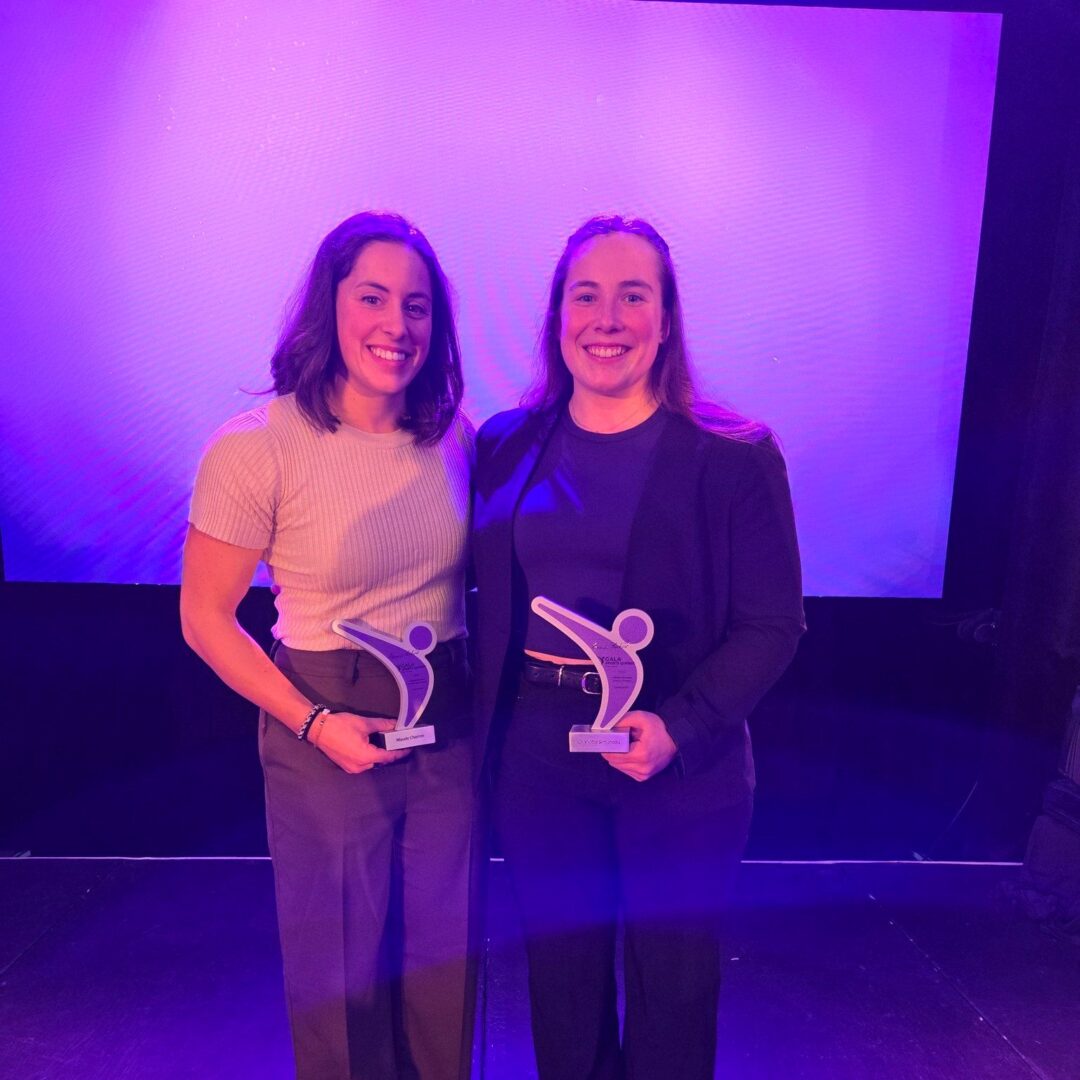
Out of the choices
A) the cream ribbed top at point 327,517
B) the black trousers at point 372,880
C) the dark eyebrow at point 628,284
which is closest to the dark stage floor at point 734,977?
the black trousers at point 372,880

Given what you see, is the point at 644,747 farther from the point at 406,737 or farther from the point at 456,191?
the point at 456,191

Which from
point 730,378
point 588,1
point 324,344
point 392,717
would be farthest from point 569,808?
point 588,1

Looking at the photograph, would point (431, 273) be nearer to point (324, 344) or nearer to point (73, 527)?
point (324, 344)

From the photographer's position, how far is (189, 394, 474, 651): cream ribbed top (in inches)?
53.2

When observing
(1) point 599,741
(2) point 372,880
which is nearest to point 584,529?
(1) point 599,741

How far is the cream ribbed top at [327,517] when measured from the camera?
1353mm

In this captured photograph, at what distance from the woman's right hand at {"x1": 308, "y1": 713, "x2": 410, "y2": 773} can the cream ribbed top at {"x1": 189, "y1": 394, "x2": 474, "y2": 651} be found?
A: 126 mm

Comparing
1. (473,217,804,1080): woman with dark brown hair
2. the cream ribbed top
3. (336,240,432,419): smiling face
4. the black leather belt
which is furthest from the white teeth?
the black leather belt

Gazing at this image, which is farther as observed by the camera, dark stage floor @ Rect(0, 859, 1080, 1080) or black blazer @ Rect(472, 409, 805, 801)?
dark stage floor @ Rect(0, 859, 1080, 1080)

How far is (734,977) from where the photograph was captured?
2338mm

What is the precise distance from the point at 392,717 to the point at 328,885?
0.30 m

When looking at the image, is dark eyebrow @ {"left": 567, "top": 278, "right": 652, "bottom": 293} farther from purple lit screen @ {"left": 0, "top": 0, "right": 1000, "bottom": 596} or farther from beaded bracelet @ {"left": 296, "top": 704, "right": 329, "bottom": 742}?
purple lit screen @ {"left": 0, "top": 0, "right": 1000, "bottom": 596}

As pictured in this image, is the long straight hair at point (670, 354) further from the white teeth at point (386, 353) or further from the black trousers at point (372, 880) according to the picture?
the black trousers at point (372, 880)

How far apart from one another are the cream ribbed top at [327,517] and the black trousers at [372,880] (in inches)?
3.4
